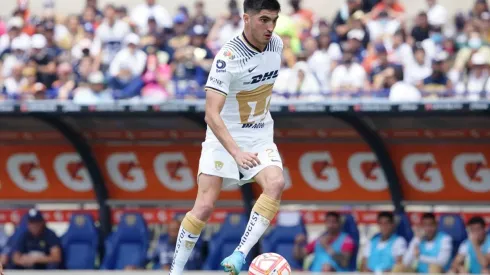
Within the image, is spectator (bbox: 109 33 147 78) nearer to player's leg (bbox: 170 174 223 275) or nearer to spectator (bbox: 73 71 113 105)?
spectator (bbox: 73 71 113 105)

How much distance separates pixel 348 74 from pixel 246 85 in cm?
782

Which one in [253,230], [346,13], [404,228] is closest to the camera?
[253,230]

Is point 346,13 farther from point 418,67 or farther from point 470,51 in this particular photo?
point 470,51

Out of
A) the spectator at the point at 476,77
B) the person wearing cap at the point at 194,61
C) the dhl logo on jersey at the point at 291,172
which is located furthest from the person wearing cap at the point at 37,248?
the spectator at the point at 476,77

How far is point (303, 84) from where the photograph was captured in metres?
16.0

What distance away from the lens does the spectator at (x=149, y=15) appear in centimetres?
2045

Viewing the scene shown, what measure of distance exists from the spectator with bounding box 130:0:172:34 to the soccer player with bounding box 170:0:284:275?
11.4m

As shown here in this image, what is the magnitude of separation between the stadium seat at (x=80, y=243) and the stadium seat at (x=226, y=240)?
1.63m

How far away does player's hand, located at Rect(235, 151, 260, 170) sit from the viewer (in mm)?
8453

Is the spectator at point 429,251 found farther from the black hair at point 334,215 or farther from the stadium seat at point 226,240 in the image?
the stadium seat at point 226,240

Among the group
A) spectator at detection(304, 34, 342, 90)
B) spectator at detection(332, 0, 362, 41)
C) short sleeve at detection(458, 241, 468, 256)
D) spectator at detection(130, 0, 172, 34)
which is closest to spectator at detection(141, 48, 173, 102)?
spectator at detection(130, 0, 172, 34)

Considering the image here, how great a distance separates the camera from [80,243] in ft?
50.7

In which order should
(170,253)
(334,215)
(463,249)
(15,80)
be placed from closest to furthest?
(463,249) < (334,215) < (170,253) < (15,80)

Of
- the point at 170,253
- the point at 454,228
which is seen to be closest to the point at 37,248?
the point at 170,253
